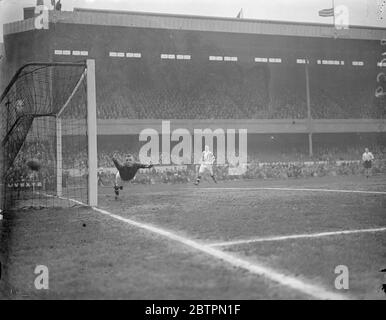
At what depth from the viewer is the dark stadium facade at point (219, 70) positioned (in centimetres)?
2978

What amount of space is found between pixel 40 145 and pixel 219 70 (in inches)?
647

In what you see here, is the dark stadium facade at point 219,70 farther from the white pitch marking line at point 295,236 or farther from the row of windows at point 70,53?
the white pitch marking line at point 295,236

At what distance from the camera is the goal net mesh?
11.2 meters

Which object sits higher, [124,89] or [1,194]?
[124,89]

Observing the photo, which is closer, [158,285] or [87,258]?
[158,285]

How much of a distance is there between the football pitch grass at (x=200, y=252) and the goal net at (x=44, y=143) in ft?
8.61

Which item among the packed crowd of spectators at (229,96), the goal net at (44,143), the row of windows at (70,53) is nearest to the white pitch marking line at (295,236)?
the goal net at (44,143)

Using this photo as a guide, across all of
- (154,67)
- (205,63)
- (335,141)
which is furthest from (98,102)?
(335,141)

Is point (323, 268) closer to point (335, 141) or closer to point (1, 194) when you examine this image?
point (1, 194)

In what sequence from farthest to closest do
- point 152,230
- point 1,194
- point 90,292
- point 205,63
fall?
point 205,63 < point 1,194 < point 152,230 < point 90,292

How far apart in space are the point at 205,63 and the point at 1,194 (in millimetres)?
22585

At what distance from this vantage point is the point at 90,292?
3.91 meters

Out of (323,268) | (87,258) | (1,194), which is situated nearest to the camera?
(323,268)

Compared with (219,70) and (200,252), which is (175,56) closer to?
(219,70)
